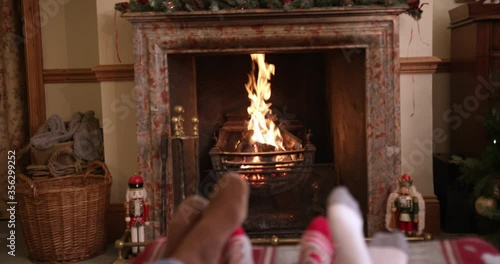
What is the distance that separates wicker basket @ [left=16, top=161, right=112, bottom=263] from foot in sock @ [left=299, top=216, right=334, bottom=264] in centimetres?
178

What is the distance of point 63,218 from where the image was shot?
2.64 metres

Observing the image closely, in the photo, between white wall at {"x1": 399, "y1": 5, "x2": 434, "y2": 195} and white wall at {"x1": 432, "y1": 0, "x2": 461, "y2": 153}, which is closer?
white wall at {"x1": 399, "y1": 5, "x2": 434, "y2": 195}

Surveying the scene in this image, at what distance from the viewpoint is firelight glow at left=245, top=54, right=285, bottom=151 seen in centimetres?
301

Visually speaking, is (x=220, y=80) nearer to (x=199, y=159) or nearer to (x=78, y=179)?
(x=199, y=159)

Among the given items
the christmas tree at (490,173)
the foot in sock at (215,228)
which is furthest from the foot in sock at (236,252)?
the christmas tree at (490,173)

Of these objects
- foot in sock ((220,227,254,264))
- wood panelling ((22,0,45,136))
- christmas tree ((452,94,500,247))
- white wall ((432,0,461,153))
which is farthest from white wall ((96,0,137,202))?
foot in sock ((220,227,254,264))

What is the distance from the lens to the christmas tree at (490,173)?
97.3 inches

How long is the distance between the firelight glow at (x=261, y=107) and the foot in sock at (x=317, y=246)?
73.4 inches

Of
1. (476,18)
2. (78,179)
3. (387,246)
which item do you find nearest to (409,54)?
(476,18)

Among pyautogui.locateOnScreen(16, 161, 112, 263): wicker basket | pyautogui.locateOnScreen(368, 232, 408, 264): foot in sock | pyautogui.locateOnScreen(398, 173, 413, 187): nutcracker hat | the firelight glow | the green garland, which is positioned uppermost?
the green garland

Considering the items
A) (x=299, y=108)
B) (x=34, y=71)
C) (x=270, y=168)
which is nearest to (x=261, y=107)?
(x=299, y=108)

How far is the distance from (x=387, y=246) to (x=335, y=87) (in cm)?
191

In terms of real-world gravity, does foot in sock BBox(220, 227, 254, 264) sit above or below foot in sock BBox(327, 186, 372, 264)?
below

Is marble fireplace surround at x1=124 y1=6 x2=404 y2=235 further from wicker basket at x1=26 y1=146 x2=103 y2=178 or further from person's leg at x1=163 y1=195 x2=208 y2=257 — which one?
person's leg at x1=163 y1=195 x2=208 y2=257
